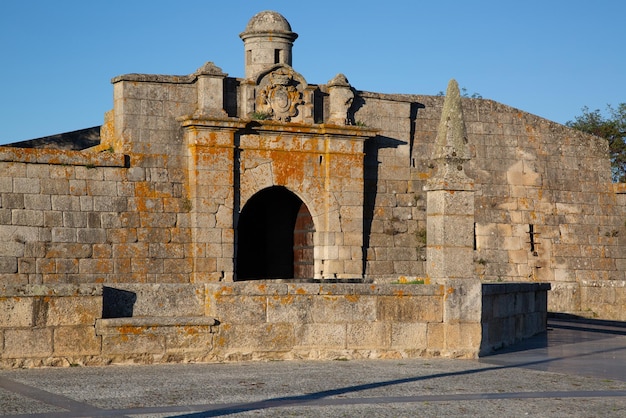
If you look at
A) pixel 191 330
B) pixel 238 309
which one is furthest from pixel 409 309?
pixel 191 330

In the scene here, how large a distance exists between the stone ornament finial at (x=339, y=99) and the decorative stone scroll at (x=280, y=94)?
0.64 meters

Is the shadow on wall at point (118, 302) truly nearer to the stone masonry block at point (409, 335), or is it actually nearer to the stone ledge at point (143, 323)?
the stone ledge at point (143, 323)

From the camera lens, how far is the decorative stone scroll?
20703mm

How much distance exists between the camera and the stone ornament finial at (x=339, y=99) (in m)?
21.3

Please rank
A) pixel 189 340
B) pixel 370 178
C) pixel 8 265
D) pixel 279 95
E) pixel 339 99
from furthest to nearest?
pixel 370 178
pixel 339 99
pixel 279 95
pixel 8 265
pixel 189 340

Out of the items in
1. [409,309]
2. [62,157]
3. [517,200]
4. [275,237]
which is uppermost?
[62,157]

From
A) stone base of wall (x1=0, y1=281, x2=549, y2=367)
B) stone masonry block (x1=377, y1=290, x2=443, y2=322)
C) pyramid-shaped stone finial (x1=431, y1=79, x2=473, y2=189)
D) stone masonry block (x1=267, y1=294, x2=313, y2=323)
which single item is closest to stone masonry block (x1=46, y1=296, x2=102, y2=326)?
stone base of wall (x1=0, y1=281, x2=549, y2=367)

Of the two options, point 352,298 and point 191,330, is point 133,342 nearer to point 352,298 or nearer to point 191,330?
point 191,330

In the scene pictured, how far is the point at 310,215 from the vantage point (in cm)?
2150

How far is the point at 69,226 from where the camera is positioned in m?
19.1

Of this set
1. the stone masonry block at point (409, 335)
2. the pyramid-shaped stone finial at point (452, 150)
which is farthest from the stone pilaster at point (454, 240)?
the stone masonry block at point (409, 335)

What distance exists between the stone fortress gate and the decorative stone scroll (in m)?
0.03

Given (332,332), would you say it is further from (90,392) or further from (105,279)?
(105,279)

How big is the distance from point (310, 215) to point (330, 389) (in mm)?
12227
